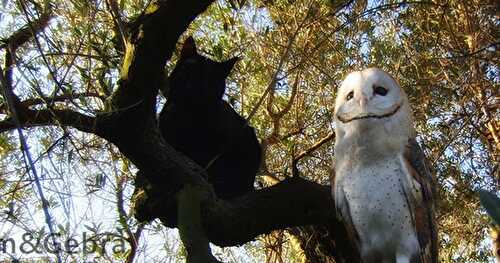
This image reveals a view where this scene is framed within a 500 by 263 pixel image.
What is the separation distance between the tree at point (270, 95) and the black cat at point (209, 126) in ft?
1.19

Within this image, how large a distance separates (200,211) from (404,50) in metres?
3.07

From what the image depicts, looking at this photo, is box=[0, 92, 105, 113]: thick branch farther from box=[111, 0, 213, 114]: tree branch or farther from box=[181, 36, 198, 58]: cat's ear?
box=[181, 36, 198, 58]: cat's ear

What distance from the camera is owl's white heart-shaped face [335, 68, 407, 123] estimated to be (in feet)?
7.27

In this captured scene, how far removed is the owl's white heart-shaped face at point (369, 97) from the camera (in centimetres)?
221

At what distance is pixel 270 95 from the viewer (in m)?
4.66

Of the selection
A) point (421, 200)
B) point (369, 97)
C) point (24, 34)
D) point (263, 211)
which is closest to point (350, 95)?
point (369, 97)

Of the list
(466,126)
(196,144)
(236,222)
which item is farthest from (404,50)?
(236,222)

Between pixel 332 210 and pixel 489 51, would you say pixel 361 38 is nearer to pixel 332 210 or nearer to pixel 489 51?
pixel 489 51

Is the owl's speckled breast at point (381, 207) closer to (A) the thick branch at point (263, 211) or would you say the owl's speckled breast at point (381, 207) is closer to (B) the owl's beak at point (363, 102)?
(B) the owl's beak at point (363, 102)

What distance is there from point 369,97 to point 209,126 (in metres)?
1.78

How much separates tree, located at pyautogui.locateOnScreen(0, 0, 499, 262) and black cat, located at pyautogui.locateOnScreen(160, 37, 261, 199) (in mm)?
363

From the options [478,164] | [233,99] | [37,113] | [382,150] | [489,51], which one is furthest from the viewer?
[478,164]

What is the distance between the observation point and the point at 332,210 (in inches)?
131

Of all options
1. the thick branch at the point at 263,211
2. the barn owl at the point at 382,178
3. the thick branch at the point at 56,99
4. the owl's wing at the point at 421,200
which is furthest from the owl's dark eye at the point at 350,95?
the thick branch at the point at 56,99
